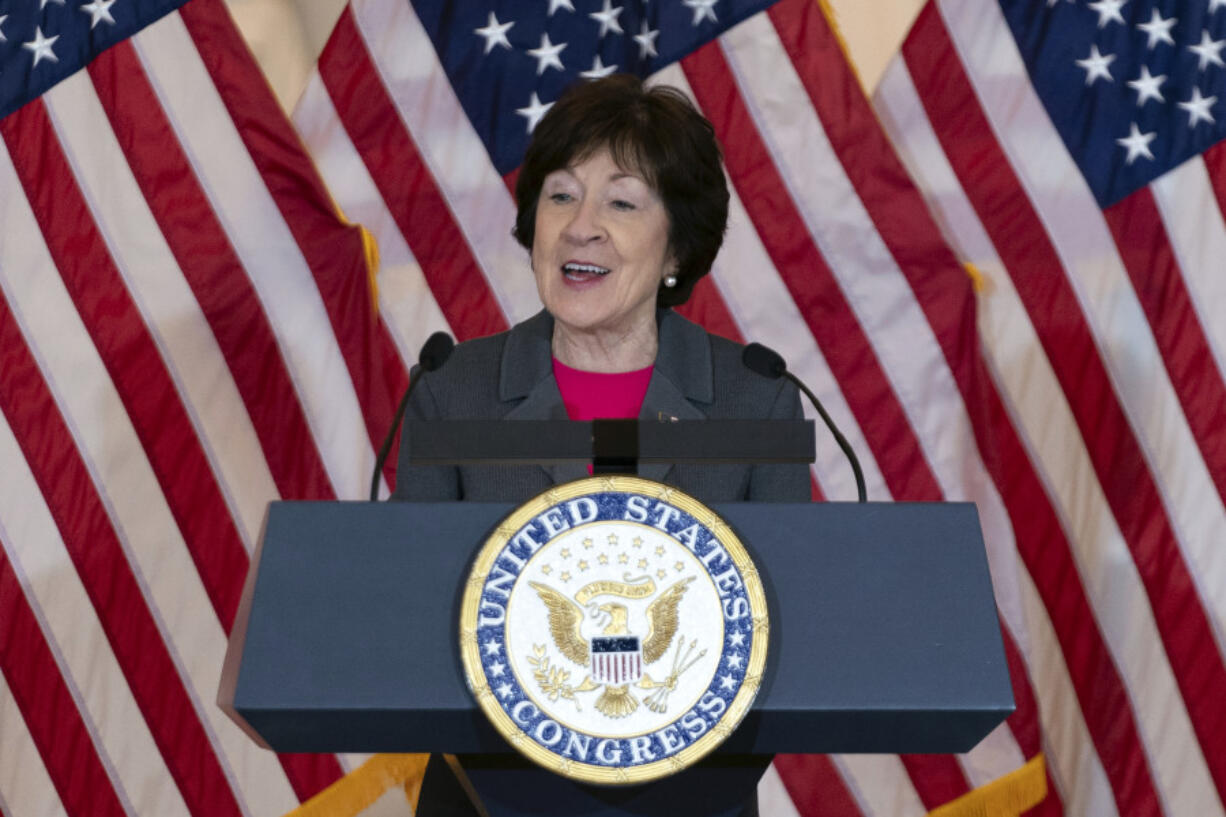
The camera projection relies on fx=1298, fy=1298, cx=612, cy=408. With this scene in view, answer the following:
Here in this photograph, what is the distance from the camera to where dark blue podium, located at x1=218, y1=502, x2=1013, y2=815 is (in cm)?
108

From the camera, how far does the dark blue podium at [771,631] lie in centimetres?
108

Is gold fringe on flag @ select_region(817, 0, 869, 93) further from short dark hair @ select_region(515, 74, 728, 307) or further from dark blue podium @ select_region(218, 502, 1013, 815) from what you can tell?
dark blue podium @ select_region(218, 502, 1013, 815)

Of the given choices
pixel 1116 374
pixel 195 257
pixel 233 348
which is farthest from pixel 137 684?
pixel 1116 374

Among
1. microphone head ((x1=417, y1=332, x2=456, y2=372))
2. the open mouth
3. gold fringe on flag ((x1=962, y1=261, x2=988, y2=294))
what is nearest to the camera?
microphone head ((x1=417, y1=332, x2=456, y2=372))

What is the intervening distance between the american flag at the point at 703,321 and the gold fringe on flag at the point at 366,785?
0.04 feet

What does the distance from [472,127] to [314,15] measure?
642 millimetres

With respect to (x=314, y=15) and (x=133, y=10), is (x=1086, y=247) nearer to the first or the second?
(x=314, y=15)

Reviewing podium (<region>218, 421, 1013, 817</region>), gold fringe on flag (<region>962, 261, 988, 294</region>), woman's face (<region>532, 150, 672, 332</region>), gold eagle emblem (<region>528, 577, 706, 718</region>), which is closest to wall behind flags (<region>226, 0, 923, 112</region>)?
gold fringe on flag (<region>962, 261, 988, 294</region>)

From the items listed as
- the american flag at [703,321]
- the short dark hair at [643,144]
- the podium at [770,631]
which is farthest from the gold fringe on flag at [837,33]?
the podium at [770,631]

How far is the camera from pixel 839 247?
10.3ft

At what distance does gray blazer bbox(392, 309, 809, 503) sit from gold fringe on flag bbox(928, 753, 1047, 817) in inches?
66.7

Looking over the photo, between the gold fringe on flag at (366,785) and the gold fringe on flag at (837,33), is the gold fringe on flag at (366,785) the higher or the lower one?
the lower one

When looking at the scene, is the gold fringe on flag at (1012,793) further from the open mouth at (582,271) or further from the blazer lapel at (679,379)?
the open mouth at (582,271)

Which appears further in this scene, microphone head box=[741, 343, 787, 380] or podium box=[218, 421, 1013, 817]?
microphone head box=[741, 343, 787, 380]
